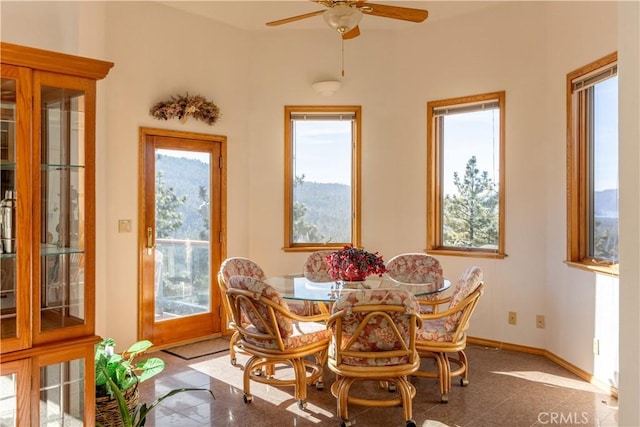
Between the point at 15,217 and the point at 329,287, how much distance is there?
6.81 feet

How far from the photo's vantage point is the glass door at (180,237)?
177 inches

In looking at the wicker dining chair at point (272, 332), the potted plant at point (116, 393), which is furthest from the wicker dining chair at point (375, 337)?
the potted plant at point (116, 393)

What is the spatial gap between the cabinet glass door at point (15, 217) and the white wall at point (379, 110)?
5.35ft

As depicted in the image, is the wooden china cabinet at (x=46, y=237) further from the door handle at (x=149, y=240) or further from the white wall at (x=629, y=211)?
the door handle at (x=149, y=240)

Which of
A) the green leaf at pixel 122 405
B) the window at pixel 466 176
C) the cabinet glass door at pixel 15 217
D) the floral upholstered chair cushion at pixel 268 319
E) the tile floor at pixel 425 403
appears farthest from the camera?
the window at pixel 466 176

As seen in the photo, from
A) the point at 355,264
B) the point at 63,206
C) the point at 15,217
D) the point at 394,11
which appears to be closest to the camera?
the point at 15,217

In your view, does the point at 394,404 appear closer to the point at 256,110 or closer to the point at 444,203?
the point at 444,203

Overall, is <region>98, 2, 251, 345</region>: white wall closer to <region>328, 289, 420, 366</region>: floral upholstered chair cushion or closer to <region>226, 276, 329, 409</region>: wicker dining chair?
<region>226, 276, 329, 409</region>: wicker dining chair

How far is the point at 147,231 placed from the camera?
4.47 m

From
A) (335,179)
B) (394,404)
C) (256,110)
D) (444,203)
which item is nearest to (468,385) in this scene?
(394,404)

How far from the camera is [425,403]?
325 cm

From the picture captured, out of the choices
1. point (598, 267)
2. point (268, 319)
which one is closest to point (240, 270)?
point (268, 319)

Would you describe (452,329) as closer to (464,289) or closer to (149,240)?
(464,289)

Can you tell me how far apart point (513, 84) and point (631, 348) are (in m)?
4.00
